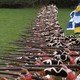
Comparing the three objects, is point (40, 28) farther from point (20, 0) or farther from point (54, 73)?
point (20, 0)

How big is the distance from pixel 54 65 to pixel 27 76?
1.10 metres

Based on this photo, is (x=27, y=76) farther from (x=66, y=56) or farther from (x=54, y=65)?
(x=66, y=56)

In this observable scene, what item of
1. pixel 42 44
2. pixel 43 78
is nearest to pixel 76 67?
pixel 43 78

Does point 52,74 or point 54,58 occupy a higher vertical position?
point 54,58

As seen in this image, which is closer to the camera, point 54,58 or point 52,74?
point 52,74

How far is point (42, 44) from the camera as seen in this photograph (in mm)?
12891

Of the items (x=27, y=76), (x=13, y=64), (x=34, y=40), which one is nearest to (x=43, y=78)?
(x=27, y=76)

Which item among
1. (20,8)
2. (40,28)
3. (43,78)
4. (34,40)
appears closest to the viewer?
(43,78)

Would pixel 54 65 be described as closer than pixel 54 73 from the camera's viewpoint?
No

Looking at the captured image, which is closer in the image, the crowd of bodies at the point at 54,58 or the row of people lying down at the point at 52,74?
the row of people lying down at the point at 52,74

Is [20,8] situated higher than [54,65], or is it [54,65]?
[20,8]

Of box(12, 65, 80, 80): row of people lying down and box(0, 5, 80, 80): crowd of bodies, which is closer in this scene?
box(12, 65, 80, 80): row of people lying down

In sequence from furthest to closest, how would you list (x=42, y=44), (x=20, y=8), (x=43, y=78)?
(x=20, y=8)
(x=42, y=44)
(x=43, y=78)

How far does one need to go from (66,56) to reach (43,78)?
75.6 inches
